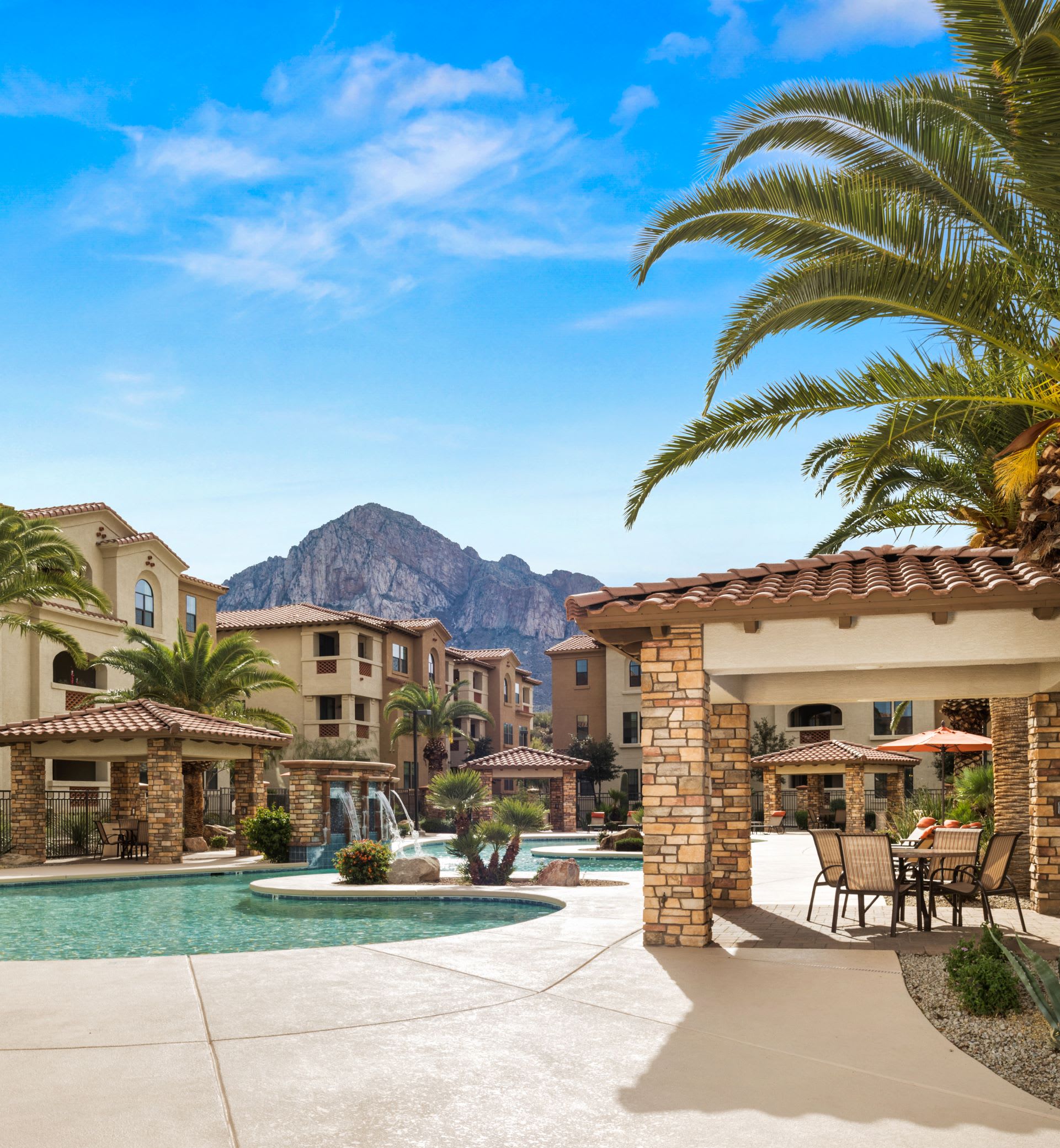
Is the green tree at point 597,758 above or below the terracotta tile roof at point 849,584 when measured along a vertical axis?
below

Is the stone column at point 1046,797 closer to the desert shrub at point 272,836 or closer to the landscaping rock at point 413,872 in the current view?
the landscaping rock at point 413,872

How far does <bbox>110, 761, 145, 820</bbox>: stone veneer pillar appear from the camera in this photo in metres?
28.1

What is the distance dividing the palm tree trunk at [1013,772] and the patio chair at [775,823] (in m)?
26.0

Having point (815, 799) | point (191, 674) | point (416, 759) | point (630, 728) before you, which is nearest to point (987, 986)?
point (191, 674)

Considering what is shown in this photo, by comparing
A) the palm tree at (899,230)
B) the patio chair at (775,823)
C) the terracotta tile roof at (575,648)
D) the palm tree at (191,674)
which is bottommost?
the patio chair at (775,823)

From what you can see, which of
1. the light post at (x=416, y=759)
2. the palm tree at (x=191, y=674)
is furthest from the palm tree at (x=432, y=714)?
the palm tree at (x=191, y=674)

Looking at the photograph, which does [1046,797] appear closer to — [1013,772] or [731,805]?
[731,805]

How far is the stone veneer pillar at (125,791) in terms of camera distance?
92.2 ft

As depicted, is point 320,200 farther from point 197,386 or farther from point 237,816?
point 237,816

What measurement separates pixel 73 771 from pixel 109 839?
11.1 m

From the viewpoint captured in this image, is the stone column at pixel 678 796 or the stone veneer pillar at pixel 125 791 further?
the stone veneer pillar at pixel 125 791

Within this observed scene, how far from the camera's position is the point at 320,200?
16438mm

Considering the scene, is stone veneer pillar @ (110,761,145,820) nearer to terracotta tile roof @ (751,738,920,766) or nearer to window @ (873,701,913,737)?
terracotta tile roof @ (751,738,920,766)

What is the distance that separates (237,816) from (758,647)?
841 inches
